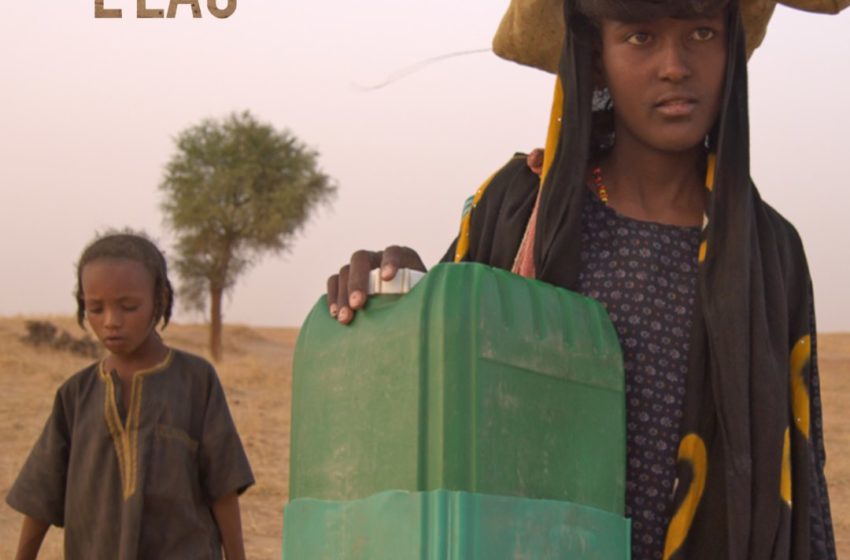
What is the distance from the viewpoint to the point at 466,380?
188 cm

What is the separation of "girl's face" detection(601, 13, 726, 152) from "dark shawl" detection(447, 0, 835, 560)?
34 mm

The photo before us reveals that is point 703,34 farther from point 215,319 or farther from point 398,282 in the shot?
point 215,319

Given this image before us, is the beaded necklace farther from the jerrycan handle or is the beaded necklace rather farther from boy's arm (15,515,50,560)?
boy's arm (15,515,50,560)

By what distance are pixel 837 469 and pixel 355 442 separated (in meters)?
10.8

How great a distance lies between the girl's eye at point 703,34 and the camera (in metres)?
2.32

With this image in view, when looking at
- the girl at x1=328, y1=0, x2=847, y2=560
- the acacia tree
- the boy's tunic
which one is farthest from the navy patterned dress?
the acacia tree

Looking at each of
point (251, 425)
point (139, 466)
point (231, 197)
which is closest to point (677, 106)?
point (139, 466)

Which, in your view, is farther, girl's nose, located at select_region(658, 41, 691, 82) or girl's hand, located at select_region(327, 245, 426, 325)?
girl's nose, located at select_region(658, 41, 691, 82)

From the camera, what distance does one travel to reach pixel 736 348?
2193 millimetres

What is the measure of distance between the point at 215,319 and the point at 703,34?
27192mm

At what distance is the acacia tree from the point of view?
93.0 ft

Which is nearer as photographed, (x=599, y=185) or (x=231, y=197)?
(x=599, y=185)

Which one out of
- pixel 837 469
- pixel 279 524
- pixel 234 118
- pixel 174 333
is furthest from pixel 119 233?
pixel 174 333

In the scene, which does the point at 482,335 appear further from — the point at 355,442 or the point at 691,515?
the point at 691,515
